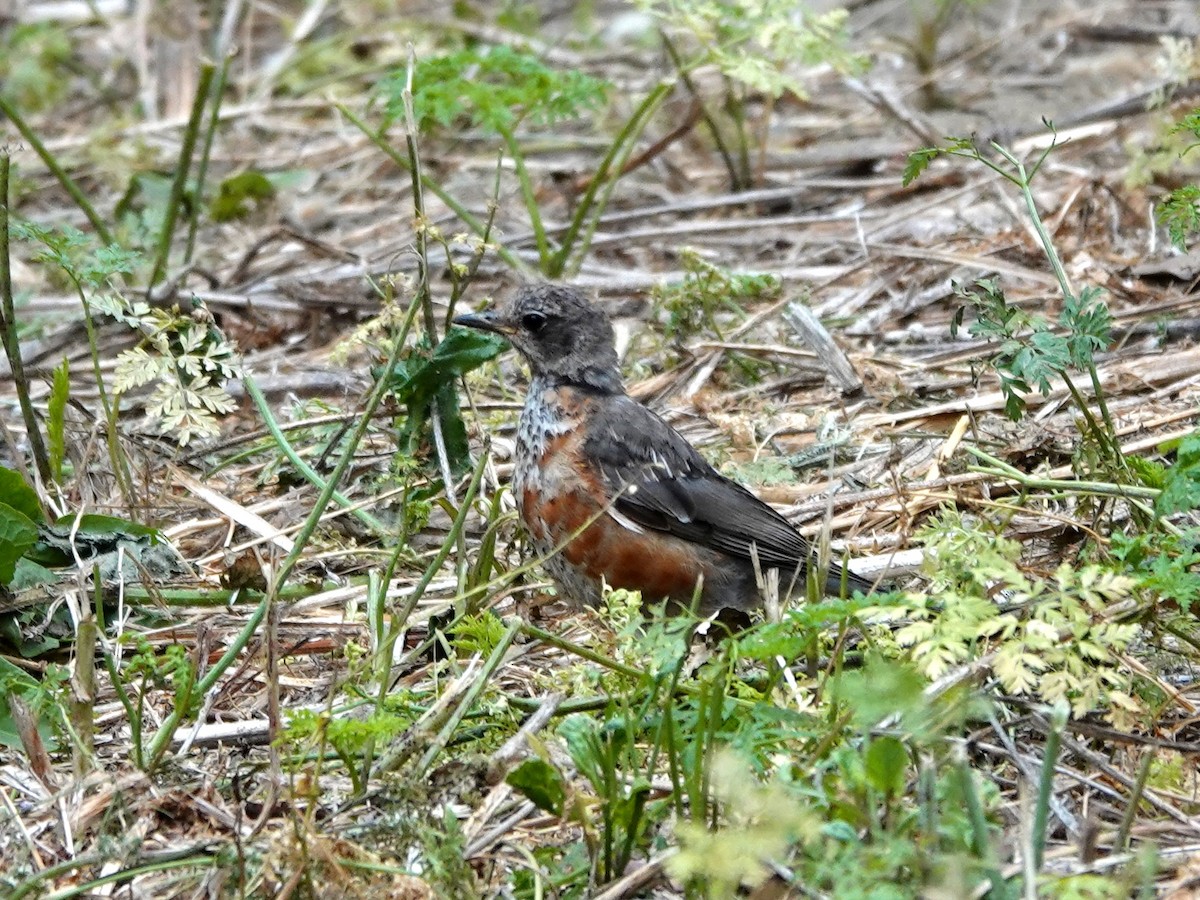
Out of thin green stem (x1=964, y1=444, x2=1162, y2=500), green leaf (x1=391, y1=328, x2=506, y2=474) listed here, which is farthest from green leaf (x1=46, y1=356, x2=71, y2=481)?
thin green stem (x1=964, y1=444, x2=1162, y2=500)

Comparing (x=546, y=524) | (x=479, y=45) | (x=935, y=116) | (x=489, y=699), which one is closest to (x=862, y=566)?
(x=546, y=524)

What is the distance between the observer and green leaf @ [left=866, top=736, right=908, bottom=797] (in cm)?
285

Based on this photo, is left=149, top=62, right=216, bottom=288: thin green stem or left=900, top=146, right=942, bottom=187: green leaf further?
left=149, top=62, right=216, bottom=288: thin green stem

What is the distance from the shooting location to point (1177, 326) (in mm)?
6219

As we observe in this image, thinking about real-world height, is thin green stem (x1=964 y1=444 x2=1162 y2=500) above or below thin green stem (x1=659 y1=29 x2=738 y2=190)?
below

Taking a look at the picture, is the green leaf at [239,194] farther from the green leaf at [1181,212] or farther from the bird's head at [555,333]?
the green leaf at [1181,212]

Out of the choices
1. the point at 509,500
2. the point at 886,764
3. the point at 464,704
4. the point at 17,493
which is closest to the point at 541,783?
the point at 464,704

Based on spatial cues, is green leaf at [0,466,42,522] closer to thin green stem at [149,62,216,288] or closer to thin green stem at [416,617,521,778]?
thin green stem at [416,617,521,778]

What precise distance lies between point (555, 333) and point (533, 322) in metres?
0.09

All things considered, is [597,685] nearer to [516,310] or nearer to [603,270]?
[516,310]

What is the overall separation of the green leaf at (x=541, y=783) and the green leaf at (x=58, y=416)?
7.70 feet

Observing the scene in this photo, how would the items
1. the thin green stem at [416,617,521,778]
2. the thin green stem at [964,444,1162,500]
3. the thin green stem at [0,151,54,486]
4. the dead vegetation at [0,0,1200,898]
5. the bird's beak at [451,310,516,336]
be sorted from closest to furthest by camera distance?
the dead vegetation at [0,0,1200,898] → the thin green stem at [416,617,521,778] → the thin green stem at [964,444,1162,500] → the thin green stem at [0,151,54,486] → the bird's beak at [451,310,516,336]

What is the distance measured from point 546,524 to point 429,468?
0.50m

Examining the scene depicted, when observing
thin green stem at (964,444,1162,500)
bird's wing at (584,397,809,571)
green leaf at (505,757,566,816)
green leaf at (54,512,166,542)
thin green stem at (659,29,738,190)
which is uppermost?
thin green stem at (659,29,738,190)
